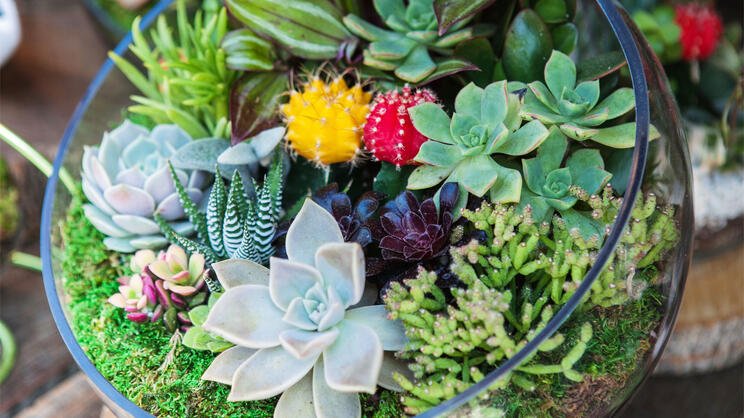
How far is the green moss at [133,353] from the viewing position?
0.53 metres

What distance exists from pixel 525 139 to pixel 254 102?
305mm

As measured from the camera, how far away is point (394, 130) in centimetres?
59

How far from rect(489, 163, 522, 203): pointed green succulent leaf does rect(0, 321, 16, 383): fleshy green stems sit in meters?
0.82

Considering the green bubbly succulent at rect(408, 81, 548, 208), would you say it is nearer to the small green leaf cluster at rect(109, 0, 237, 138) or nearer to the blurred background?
the small green leaf cluster at rect(109, 0, 237, 138)

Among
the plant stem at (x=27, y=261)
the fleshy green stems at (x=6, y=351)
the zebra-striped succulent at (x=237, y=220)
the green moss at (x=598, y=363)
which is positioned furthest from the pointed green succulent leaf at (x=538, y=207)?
the fleshy green stems at (x=6, y=351)

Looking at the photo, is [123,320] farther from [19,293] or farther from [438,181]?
[19,293]

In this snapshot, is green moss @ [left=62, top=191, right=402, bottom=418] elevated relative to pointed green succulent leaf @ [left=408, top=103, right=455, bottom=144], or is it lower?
lower

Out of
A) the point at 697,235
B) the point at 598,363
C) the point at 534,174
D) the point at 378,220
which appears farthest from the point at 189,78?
the point at 697,235

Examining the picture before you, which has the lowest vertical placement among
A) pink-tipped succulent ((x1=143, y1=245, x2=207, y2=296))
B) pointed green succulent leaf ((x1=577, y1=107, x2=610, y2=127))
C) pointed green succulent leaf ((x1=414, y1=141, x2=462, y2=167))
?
pink-tipped succulent ((x1=143, y1=245, x2=207, y2=296))

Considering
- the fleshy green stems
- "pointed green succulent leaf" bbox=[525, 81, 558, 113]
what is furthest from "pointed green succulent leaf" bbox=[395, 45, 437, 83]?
the fleshy green stems

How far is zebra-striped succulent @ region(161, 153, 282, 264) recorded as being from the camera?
573mm

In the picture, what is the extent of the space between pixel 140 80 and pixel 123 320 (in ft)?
1.00

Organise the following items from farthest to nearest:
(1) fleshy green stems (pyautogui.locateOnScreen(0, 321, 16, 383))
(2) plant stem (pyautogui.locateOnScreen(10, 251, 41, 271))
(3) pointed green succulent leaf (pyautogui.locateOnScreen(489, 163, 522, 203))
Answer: (1) fleshy green stems (pyautogui.locateOnScreen(0, 321, 16, 383)) < (2) plant stem (pyautogui.locateOnScreen(10, 251, 41, 271)) < (3) pointed green succulent leaf (pyautogui.locateOnScreen(489, 163, 522, 203))

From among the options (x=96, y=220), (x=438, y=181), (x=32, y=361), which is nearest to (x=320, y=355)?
(x=438, y=181)
